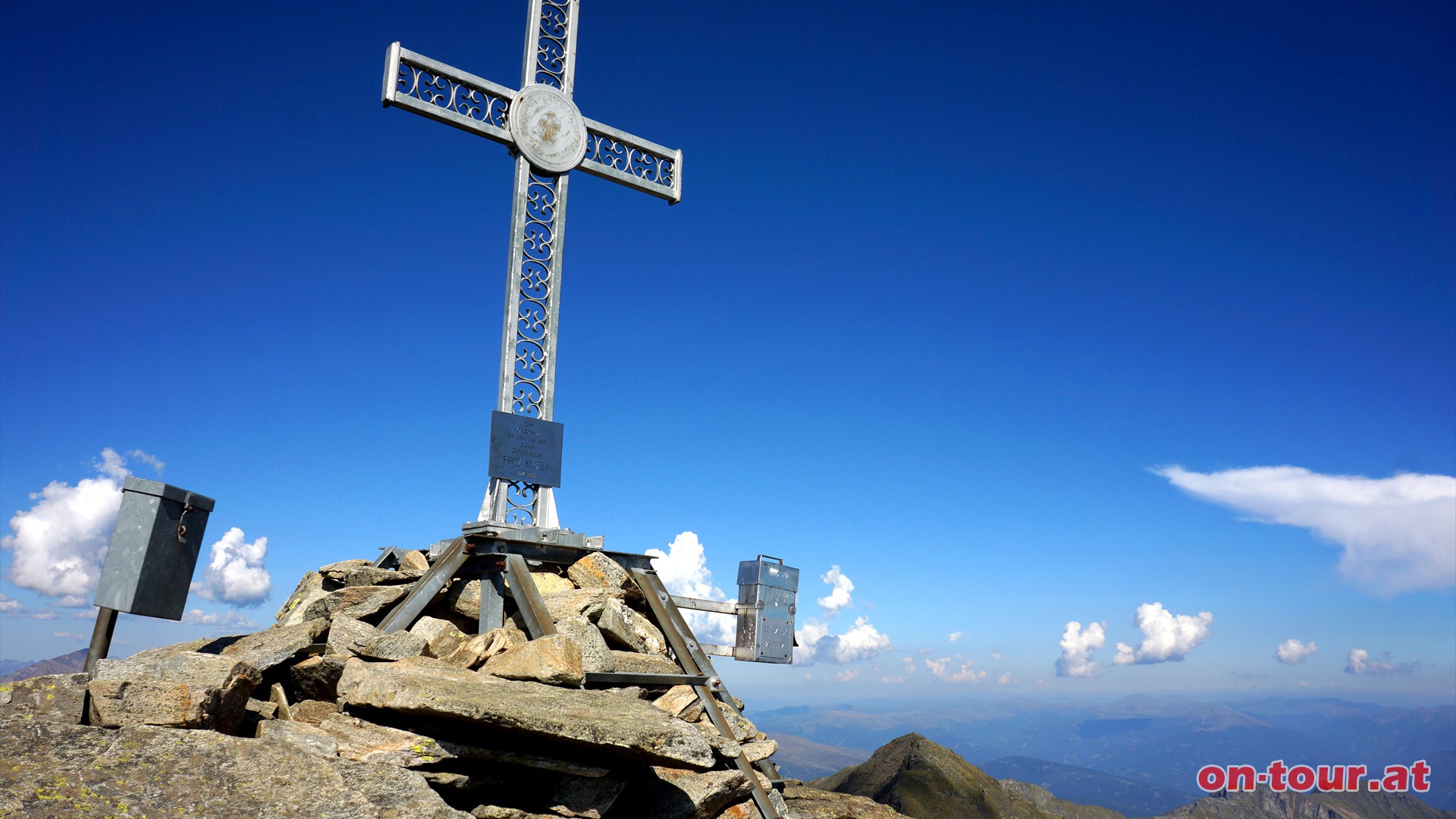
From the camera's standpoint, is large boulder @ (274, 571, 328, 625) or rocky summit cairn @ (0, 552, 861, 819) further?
large boulder @ (274, 571, 328, 625)

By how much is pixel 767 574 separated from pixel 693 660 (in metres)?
2.53

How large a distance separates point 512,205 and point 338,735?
29.0ft

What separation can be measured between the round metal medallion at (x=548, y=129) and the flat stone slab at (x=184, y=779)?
33.9 ft

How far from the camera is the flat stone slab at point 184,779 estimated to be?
5871 millimetres

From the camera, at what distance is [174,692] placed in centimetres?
727

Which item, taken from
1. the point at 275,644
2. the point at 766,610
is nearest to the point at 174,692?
the point at 275,644

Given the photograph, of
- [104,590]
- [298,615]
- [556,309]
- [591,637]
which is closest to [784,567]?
[591,637]

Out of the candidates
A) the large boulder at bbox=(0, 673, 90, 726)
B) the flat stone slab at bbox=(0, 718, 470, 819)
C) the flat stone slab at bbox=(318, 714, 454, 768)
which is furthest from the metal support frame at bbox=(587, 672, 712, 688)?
the large boulder at bbox=(0, 673, 90, 726)

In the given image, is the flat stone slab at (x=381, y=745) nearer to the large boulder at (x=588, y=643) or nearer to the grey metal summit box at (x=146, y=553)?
the grey metal summit box at (x=146, y=553)

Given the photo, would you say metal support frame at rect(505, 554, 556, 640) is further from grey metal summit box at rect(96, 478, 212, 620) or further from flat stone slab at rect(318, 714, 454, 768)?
grey metal summit box at rect(96, 478, 212, 620)

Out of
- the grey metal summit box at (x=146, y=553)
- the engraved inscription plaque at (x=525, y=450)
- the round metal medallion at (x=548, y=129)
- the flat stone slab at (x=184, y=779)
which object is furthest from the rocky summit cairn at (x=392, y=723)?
the round metal medallion at (x=548, y=129)

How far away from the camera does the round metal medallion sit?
48.3ft

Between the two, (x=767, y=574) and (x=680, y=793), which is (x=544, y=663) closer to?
(x=680, y=793)

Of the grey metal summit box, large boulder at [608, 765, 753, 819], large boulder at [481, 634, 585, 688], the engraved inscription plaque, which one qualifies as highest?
the engraved inscription plaque
